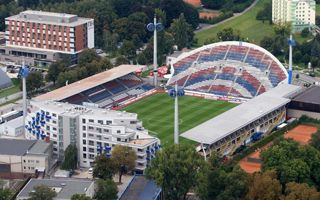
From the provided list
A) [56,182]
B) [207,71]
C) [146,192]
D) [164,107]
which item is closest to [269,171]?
[146,192]

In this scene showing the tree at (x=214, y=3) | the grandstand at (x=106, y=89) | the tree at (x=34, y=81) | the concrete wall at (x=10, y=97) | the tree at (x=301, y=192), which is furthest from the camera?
the tree at (x=214, y=3)

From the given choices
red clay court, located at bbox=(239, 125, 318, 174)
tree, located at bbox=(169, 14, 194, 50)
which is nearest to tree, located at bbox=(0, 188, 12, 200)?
red clay court, located at bbox=(239, 125, 318, 174)

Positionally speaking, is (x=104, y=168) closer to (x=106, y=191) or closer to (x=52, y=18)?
(x=106, y=191)

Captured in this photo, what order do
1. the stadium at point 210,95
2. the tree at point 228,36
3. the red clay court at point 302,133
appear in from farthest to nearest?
the tree at point 228,36, the red clay court at point 302,133, the stadium at point 210,95

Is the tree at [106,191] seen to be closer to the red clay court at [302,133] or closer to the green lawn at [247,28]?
the red clay court at [302,133]

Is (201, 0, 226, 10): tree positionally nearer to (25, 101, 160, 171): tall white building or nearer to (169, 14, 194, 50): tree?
(169, 14, 194, 50): tree

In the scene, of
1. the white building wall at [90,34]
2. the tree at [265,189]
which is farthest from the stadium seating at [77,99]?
the tree at [265,189]

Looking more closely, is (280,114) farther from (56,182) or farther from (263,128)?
(56,182)

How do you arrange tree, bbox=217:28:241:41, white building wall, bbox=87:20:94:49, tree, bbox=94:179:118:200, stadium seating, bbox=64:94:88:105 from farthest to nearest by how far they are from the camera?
1. tree, bbox=217:28:241:41
2. white building wall, bbox=87:20:94:49
3. stadium seating, bbox=64:94:88:105
4. tree, bbox=94:179:118:200
